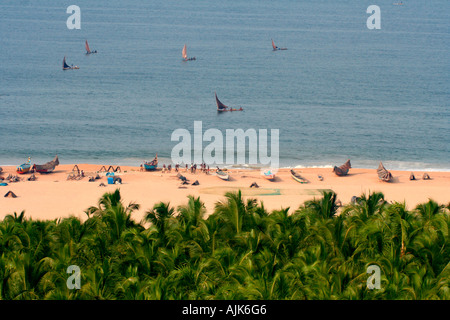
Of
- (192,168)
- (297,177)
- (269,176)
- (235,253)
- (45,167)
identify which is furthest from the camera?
(192,168)

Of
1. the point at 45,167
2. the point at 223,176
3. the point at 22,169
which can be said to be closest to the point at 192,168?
the point at 223,176

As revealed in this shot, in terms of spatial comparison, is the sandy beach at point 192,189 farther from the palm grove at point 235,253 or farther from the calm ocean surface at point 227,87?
the palm grove at point 235,253

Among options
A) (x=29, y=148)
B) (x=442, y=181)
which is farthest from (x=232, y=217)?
(x=29, y=148)

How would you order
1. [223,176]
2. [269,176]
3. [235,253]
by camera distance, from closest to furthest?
[235,253], [223,176], [269,176]

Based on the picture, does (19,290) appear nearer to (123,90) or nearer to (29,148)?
(29,148)

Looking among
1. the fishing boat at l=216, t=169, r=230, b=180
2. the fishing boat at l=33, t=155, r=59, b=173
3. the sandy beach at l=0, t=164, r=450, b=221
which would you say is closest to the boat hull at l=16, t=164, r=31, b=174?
the sandy beach at l=0, t=164, r=450, b=221

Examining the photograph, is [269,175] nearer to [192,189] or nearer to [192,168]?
[192,168]
